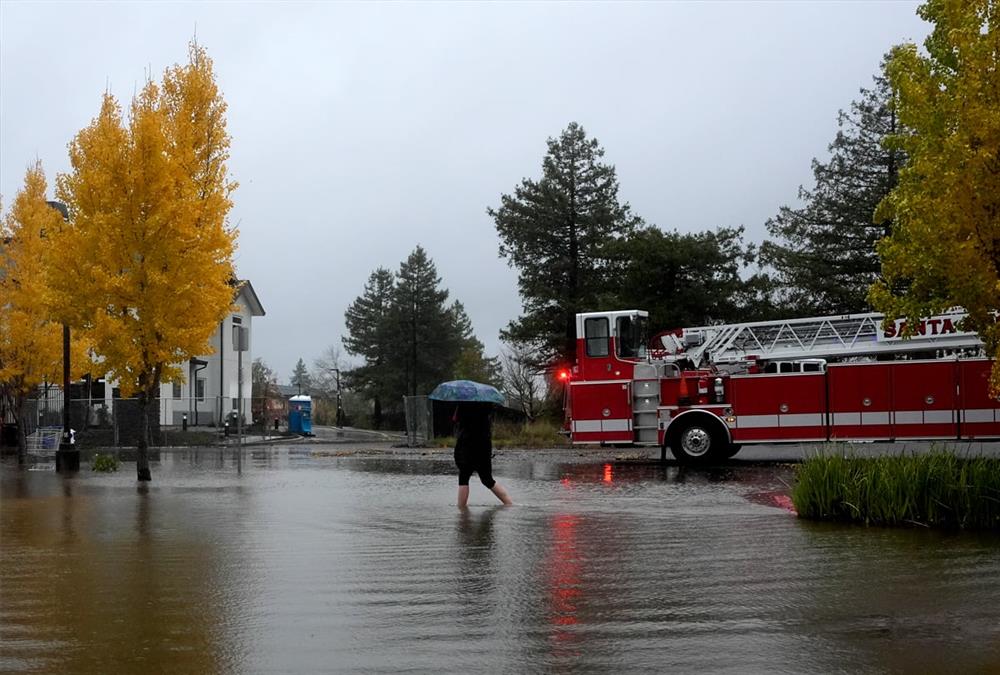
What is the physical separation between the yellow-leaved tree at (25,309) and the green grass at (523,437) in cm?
1206

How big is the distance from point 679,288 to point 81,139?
2691 centimetres

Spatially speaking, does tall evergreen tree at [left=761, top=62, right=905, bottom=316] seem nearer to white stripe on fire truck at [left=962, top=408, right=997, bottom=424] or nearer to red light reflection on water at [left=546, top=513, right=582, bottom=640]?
white stripe on fire truck at [left=962, top=408, right=997, bottom=424]

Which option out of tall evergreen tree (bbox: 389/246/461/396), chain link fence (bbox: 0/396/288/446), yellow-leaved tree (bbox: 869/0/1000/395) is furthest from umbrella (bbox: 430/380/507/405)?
tall evergreen tree (bbox: 389/246/461/396)

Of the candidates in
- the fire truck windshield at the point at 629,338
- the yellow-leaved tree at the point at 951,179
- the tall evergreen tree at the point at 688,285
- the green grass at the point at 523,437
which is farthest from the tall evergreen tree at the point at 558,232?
the yellow-leaved tree at the point at 951,179

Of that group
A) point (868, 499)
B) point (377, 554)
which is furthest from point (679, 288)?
point (377, 554)

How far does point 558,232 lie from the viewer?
49656 millimetres

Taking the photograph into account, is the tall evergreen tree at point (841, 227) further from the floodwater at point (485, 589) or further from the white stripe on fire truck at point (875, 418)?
the floodwater at point (485, 589)

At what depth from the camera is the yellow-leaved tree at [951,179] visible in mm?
12477

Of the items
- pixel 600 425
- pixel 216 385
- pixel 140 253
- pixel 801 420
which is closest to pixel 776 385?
pixel 801 420

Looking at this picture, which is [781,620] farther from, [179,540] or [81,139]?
[81,139]

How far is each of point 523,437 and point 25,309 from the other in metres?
15.6

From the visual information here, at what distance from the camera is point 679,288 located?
137 feet

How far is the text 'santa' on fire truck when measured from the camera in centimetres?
2048

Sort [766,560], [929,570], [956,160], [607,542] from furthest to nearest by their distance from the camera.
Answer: [956,160] → [607,542] → [766,560] → [929,570]
